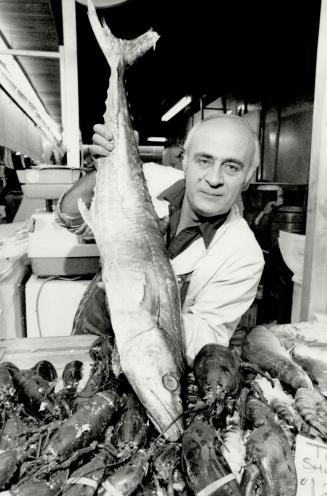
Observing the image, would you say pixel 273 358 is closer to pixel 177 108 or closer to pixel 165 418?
pixel 165 418

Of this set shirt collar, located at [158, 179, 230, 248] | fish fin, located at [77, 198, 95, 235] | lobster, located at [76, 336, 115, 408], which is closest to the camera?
lobster, located at [76, 336, 115, 408]

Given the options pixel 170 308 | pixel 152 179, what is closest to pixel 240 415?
pixel 170 308

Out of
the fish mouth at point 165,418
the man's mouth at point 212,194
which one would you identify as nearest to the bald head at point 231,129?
the man's mouth at point 212,194

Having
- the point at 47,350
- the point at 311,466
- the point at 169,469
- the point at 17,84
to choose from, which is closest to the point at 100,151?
the point at 47,350

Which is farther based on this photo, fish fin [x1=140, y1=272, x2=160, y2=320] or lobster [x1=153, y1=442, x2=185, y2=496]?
fish fin [x1=140, y1=272, x2=160, y2=320]

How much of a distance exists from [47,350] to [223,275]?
39.7 inches

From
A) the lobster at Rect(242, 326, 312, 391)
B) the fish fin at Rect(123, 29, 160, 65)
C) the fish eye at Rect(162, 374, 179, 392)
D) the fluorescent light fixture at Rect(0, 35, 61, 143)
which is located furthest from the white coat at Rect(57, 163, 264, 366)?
the fluorescent light fixture at Rect(0, 35, 61, 143)

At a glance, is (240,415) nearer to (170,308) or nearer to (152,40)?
(170,308)

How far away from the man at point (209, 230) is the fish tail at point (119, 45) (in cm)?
39

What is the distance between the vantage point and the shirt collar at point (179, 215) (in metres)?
2.29

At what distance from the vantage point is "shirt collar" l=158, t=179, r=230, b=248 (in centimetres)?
229

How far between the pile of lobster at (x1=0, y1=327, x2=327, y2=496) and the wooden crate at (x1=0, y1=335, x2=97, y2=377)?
0.69ft

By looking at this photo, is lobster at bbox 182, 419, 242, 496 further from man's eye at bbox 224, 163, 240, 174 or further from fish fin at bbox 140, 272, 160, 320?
man's eye at bbox 224, 163, 240, 174

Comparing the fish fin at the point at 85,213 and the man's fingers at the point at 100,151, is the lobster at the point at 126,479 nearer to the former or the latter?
the fish fin at the point at 85,213
